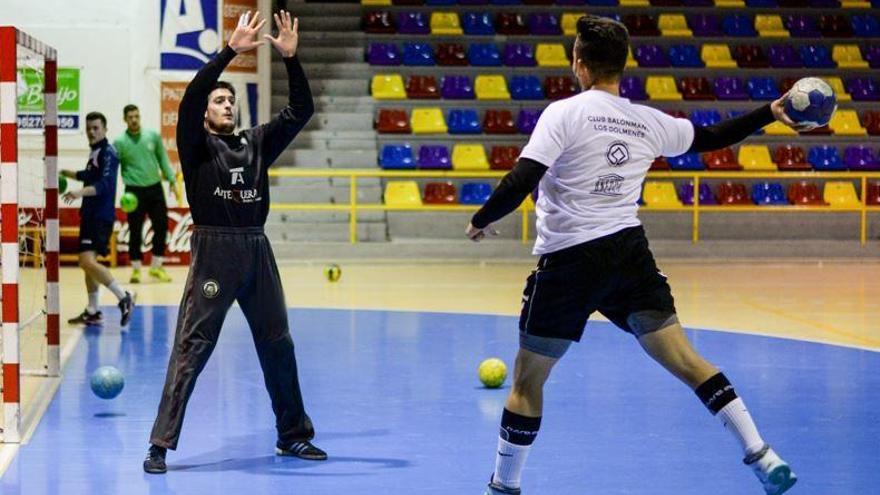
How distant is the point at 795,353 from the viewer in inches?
456

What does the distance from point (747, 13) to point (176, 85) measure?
456 inches

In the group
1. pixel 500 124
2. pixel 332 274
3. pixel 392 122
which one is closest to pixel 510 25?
pixel 500 124

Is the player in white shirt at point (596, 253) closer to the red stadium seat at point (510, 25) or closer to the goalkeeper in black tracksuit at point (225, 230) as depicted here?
the goalkeeper in black tracksuit at point (225, 230)

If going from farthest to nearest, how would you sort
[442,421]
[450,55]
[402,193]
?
1. [450,55]
2. [402,193]
3. [442,421]

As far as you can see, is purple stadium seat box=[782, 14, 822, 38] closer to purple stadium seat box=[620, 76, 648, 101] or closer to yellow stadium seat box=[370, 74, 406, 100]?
purple stadium seat box=[620, 76, 648, 101]

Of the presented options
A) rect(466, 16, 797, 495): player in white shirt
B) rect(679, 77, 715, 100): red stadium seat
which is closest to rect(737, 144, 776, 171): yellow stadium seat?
rect(679, 77, 715, 100): red stadium seat

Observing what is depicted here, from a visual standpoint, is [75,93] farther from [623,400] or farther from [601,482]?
[601,482]

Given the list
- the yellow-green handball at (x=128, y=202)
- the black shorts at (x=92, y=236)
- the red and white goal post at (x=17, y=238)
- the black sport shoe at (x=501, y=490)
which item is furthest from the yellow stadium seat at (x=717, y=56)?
the black sport shoe at (x=501, y=490)

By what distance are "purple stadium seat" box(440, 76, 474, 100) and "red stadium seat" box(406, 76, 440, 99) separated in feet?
0.53

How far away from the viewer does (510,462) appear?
596 centimetres

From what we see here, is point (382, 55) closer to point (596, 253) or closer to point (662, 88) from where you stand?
point (662, 88)

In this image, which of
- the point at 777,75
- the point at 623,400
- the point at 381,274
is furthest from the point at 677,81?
the point at 623,400

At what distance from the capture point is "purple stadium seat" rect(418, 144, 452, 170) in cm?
2220

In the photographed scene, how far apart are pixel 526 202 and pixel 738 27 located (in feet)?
22.9
